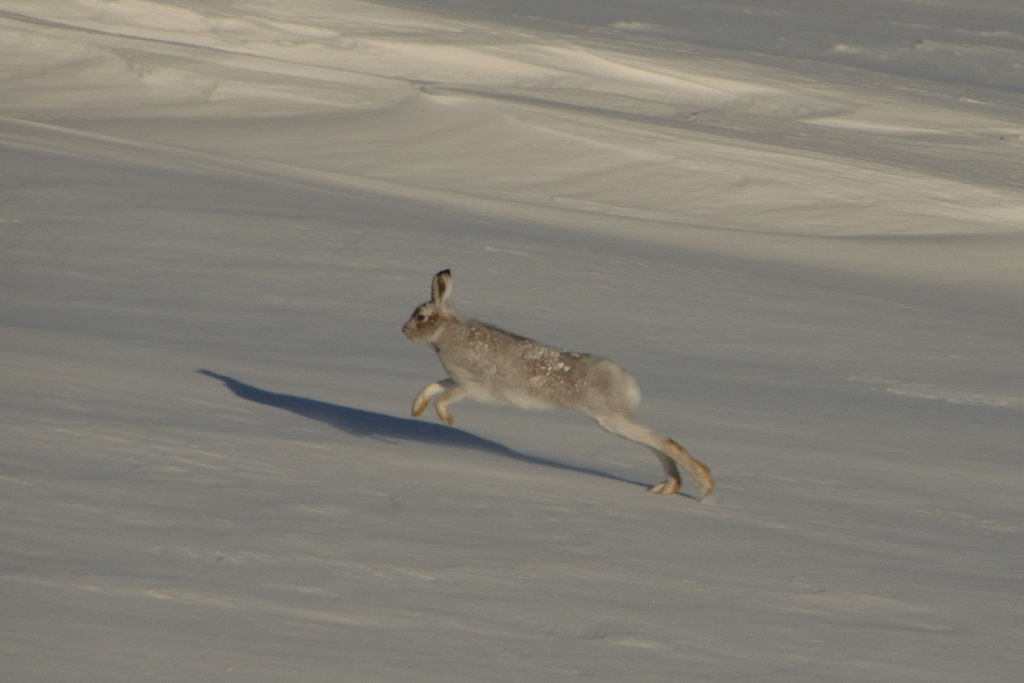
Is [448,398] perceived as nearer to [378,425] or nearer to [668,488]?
[378,425]

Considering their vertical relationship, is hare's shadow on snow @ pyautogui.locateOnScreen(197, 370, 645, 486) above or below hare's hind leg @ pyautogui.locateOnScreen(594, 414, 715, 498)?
below

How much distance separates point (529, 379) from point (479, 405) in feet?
4.85

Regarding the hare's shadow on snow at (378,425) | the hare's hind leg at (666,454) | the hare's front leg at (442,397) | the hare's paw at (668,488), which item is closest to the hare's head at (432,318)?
the hare's front leg at (442,397)

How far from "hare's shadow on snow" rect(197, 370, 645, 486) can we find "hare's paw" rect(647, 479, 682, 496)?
0.74 feet

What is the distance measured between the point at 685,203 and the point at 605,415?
30.1ft

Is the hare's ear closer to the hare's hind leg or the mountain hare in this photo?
the mountain hare

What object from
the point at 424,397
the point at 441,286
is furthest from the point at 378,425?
the point at 441,286

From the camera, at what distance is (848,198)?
14602mm

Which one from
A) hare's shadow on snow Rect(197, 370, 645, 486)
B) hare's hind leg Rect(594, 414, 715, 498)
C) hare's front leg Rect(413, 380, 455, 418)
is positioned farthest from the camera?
hare's shadow on snow Rect(197, 370, 645, 486)

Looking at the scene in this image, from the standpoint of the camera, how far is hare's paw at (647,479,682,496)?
5.57 meters

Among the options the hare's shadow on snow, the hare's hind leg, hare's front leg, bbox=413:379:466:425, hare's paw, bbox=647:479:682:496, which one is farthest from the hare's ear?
hare's paw, bbox=647:479:682:496

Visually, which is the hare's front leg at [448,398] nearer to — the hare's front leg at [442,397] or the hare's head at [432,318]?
the hare's front leg at [442,397]

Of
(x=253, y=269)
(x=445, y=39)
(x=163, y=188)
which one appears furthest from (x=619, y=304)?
(x=445, y=39)

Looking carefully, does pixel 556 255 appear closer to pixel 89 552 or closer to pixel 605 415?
pixel 605 415
